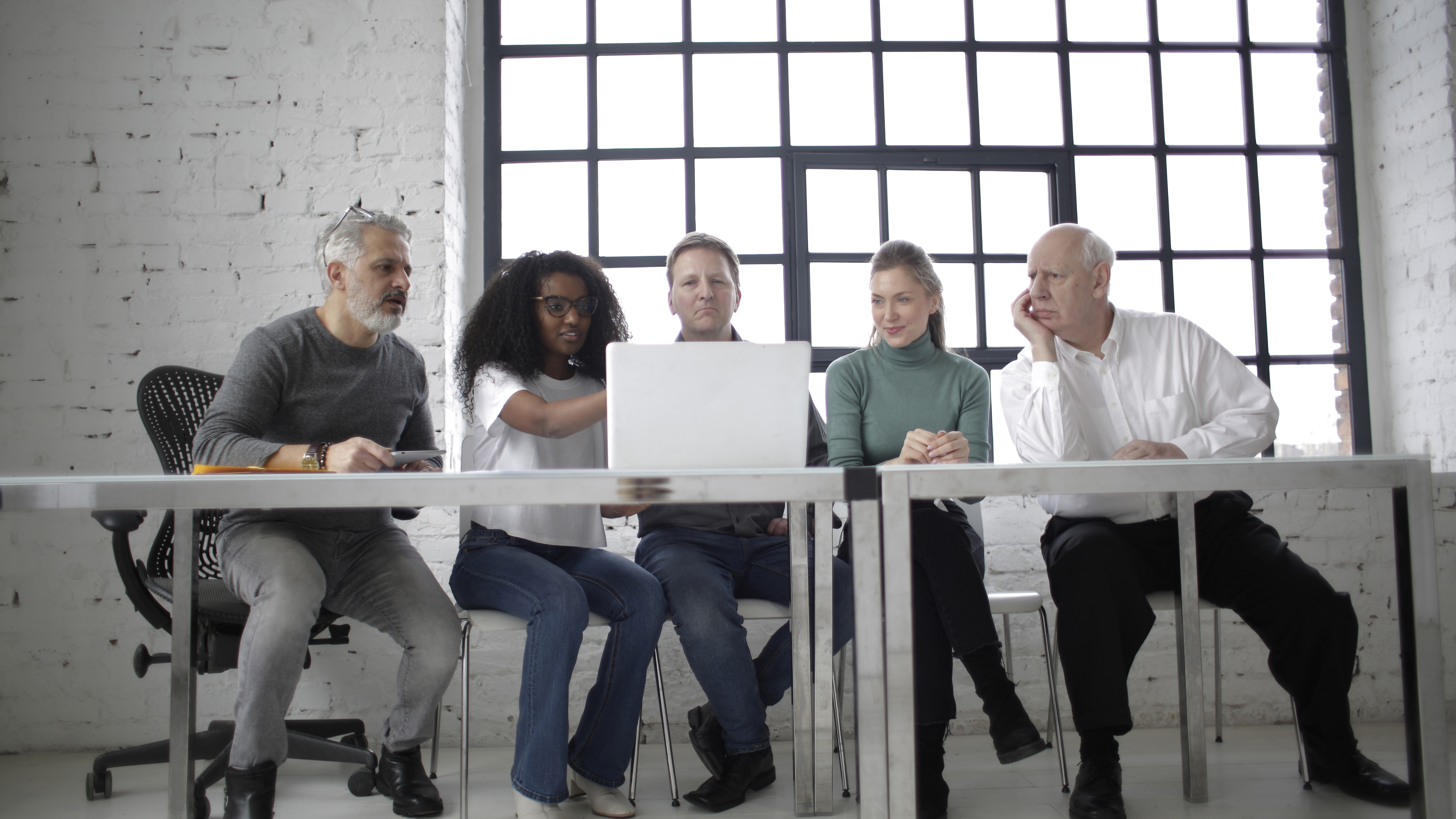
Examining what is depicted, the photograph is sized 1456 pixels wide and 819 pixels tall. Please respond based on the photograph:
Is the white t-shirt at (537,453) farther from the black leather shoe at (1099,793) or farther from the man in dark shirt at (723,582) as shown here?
the black leather shoe at (1099,793)

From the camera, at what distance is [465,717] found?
192 cm

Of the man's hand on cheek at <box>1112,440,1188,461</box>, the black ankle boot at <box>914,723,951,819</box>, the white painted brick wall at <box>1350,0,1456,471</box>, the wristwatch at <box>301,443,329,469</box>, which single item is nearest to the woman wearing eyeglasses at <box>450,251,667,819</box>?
the wristwatch at <box>301,443,329,469</box>

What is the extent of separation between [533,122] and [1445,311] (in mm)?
2947

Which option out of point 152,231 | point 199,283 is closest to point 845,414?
point 199,283

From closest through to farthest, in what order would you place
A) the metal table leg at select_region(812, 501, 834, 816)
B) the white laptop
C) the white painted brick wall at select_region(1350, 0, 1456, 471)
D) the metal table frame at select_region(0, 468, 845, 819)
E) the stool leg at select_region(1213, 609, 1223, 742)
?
the metal table frame at select_region(0, 468, 845, 819), the white laptop, the metal table leg at select_region(812, 501, 834, 816), the stool leg at select_region(1213, 609, 1223, 742), the white painted brick wall at select_region(1350, 0, 1456, 471)

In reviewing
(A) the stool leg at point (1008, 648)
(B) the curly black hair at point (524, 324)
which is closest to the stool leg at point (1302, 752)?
(A) the stool leg at point (1008, 648)

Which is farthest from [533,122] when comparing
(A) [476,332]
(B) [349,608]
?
(B) [349,608]

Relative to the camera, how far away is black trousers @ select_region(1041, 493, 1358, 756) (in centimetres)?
180

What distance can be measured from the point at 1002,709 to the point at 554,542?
0.96m

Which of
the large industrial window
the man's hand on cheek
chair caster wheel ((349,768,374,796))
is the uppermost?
the large industrial window

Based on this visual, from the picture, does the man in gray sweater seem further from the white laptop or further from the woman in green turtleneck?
the woman in green turtleneck

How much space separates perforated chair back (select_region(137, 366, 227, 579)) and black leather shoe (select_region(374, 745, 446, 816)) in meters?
0.60

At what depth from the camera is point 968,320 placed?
313cm

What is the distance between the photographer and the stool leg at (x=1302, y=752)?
79.0 inches
